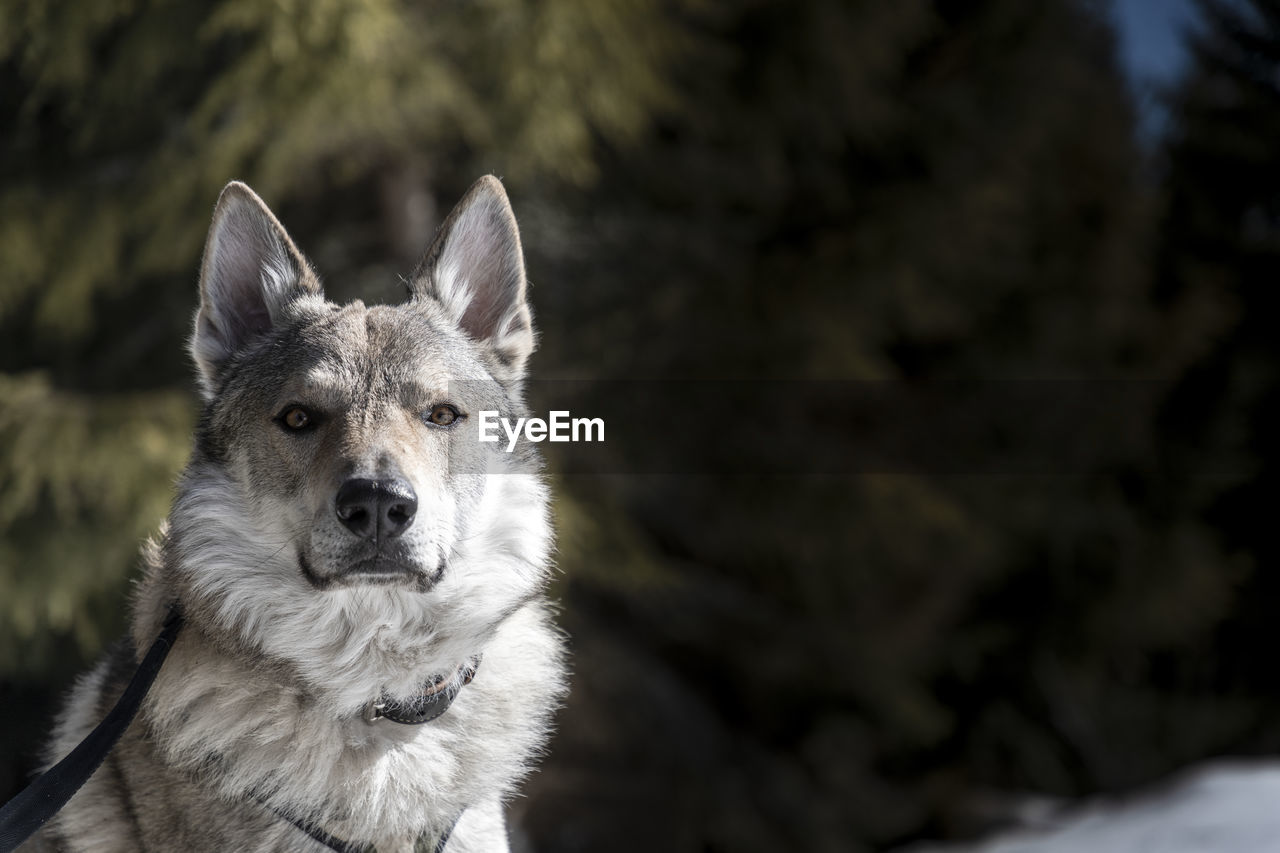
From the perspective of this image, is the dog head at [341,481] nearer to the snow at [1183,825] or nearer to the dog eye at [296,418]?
the dog eye at [296,418]

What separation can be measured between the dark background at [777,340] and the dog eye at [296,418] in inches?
41.9

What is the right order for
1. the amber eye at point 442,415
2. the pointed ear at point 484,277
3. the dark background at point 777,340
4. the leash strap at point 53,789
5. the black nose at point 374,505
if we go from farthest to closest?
the dark background at point 777,340 < the pointed ear at point 484,277 < the amber eye at point 442,415 < the black nose at point 374,505 < the leash strap at point 53,789

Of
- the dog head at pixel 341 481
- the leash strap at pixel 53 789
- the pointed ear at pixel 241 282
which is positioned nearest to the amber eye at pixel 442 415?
the dog head at pixel 341 481

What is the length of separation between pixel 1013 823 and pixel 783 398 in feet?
16.6

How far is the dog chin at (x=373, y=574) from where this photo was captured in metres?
1.92

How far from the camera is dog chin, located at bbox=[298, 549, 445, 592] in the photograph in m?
1.92

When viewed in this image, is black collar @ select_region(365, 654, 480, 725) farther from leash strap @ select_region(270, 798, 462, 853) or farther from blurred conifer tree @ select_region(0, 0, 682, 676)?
blurred conifer tree @ select_region(0, 0, 682, 676)

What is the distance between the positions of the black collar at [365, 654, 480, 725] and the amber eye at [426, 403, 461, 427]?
1.61 feet

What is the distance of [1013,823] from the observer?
9.91 metres

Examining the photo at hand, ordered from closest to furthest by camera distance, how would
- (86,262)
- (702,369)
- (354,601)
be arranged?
(354,601), (86,262), (702,369)

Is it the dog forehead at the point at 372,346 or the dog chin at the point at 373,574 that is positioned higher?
the dog forehead at the point at 372,346

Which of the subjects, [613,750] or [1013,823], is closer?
[613,750]

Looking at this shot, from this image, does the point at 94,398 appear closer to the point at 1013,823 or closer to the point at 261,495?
the point at 261,495

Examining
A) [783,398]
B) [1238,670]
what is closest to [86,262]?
[783,398]
